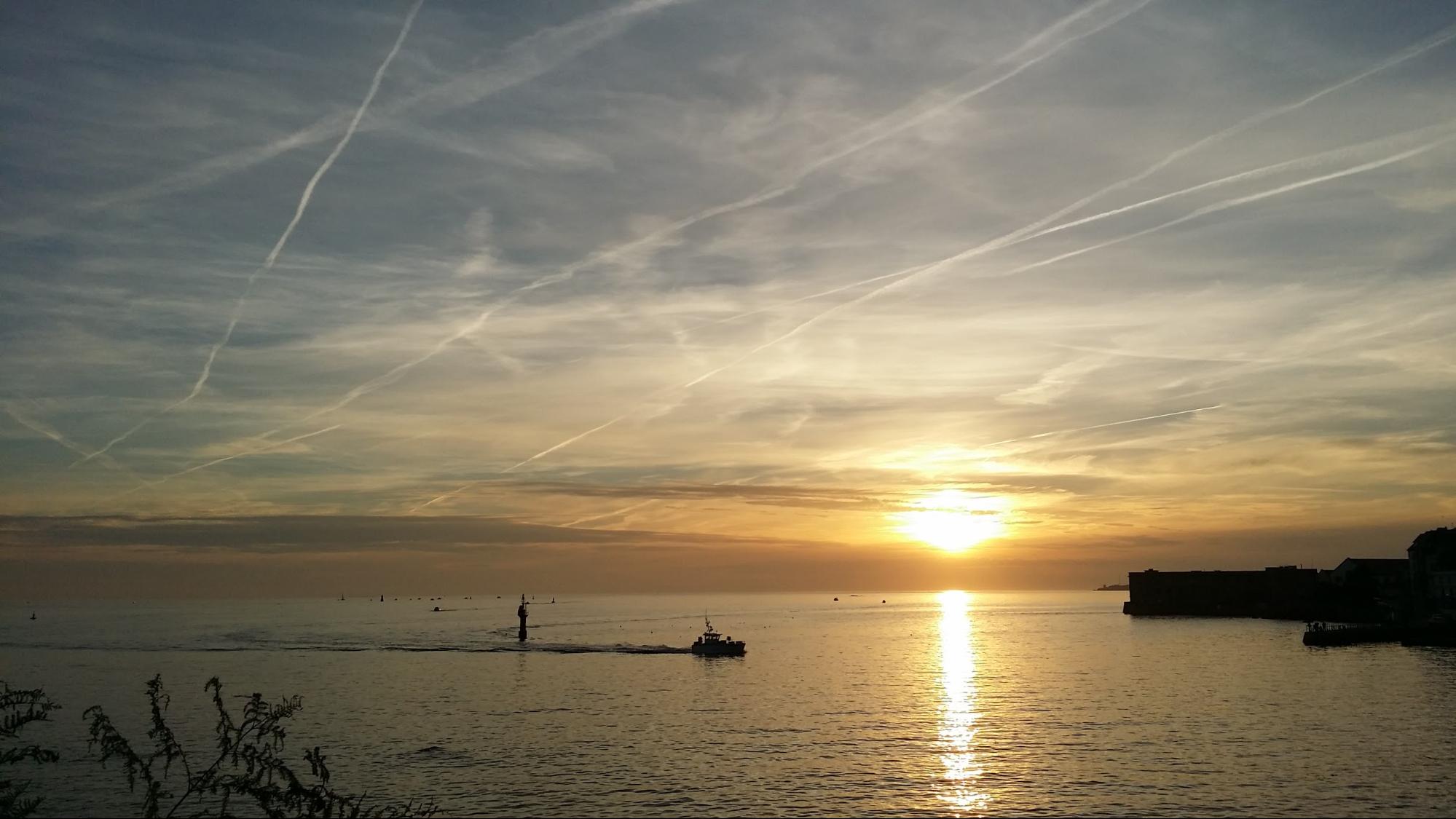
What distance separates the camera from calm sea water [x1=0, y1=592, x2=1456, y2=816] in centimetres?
5672

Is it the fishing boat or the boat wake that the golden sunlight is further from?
the boat wake

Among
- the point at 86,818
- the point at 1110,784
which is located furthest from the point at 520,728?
the point at 1110,784

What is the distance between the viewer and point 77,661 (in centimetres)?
14912

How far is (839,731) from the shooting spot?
3231 inches

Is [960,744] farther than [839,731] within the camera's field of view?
No

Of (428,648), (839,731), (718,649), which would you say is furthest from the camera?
(428,648)

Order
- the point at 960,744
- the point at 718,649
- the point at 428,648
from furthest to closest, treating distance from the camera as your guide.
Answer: the point at 428,648, the point at 718,649, the point at 960,744

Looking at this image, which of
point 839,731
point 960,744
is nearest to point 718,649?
point 839,731

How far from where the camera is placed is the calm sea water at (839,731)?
5672cm

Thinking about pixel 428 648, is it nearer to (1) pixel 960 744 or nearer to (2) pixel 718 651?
(2) pixel 718 651

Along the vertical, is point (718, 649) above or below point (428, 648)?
above

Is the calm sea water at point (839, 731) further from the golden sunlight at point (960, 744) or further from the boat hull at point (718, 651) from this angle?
the boat hull at point (718, 651)

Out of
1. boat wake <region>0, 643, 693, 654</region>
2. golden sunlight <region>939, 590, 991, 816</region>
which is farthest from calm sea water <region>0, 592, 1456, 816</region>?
boat wake <region>0, 643, 693, 654</region>

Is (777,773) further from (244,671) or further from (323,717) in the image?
(244,671)
